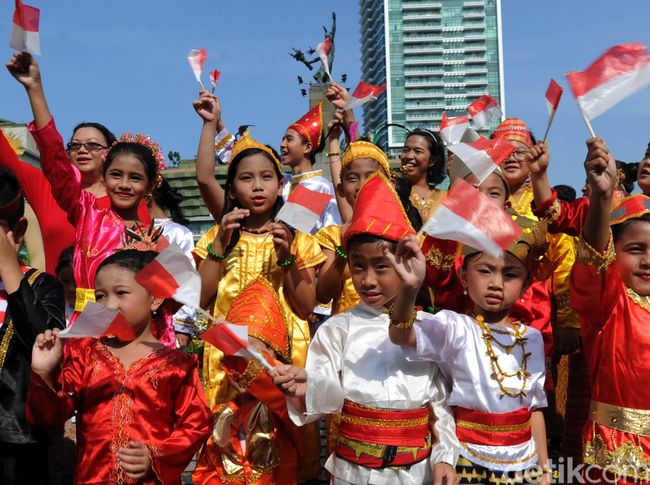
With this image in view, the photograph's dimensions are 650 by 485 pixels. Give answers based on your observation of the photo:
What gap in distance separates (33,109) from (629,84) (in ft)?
9.99

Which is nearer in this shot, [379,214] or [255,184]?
[379,214]

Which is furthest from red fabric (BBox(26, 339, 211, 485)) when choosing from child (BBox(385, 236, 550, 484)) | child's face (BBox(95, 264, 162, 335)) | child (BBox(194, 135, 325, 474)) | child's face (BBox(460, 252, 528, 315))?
child's face (BBox(460, 252, 528, 315))

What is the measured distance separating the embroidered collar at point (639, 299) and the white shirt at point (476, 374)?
58cm

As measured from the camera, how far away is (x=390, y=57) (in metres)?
96.1

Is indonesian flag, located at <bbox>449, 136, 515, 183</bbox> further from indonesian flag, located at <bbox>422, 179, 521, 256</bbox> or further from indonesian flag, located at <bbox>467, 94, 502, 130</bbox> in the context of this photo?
indonesian flag, located at <bbox>467, 94, 502, 130</bbox>

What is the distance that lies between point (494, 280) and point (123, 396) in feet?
5.91

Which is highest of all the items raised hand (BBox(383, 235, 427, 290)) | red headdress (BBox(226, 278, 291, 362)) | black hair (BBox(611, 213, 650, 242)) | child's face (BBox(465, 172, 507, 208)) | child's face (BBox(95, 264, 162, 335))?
child's face (BBox(465, 172, 507, 208))

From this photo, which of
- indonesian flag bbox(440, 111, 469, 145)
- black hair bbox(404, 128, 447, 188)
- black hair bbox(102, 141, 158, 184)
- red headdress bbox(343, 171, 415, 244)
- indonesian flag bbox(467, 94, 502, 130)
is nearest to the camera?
red headdress bbox(343, 171, 415, 244)

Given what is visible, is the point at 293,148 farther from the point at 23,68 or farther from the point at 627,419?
the point at 627,419

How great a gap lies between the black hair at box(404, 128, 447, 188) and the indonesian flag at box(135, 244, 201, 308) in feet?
11.7

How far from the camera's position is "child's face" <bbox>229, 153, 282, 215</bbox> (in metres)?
4.64

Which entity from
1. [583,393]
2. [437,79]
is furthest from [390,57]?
[583,393]

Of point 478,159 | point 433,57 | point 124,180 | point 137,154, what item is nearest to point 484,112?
point 478,159

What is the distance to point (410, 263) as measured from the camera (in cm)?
312
